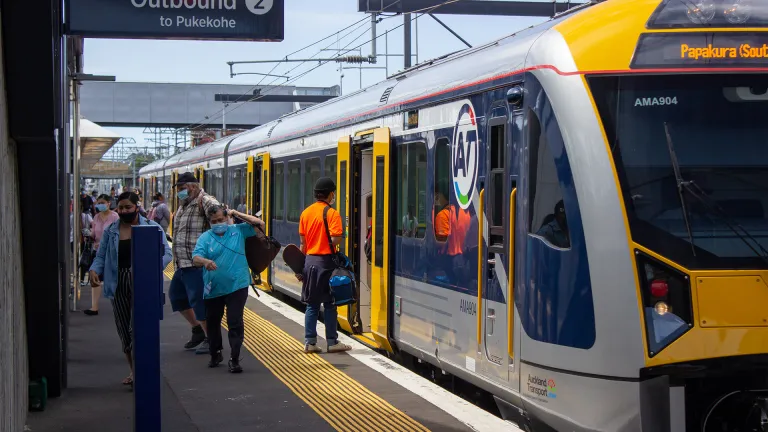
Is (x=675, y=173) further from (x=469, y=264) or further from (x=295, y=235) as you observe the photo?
(x=295, y=235)

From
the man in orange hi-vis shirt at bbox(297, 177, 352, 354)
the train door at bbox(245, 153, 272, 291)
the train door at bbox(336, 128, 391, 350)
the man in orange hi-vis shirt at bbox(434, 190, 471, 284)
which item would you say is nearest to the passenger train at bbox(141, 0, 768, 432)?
the man in orange hi-vis shirt at bbox(434, 190, 471, 284)

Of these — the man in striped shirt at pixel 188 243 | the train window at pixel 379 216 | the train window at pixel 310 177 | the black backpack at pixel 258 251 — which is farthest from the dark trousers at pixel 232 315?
the train window at pixel 310 177

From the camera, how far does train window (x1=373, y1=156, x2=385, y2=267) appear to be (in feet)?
33.4

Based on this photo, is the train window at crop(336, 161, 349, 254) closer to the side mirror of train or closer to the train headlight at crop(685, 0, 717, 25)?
the side mirror of train

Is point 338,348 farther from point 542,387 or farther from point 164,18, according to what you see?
point 542,387

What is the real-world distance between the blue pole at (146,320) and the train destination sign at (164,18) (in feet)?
9.78

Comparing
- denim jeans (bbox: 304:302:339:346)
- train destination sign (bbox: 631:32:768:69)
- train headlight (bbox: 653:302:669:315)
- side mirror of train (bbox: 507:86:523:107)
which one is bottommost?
denim jeans (bbox: 304:302:339:346)

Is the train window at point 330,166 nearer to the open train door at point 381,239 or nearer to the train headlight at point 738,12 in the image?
the open train door at point 381,239

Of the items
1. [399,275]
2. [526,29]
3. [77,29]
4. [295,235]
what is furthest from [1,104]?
[295,235]

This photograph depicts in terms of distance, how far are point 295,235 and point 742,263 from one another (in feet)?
33.1

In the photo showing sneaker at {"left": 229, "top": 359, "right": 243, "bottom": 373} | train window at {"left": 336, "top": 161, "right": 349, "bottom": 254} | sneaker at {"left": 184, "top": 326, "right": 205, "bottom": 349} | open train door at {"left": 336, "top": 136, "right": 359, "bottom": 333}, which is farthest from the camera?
train window at {"left": 336, "top": 161, "right": 349, "bottom": 254}

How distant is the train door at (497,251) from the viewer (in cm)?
689

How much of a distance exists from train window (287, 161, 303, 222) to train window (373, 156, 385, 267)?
15.2ft

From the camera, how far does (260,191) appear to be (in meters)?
18.4
